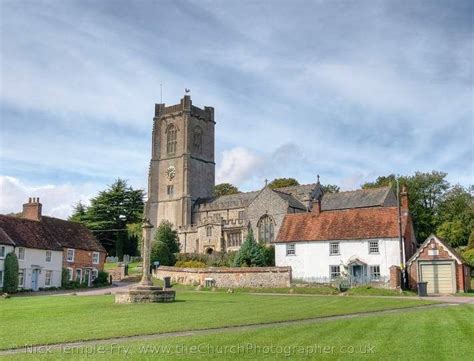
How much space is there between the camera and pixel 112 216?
83938mm

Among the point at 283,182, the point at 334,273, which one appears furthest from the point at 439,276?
the point at 283,182

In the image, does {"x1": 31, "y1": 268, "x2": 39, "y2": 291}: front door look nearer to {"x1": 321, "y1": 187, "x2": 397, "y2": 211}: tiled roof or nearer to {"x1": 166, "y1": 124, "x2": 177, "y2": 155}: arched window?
{"x1": 321, "y1": 187, "x2": 397, "y2": 211}: tiled roof

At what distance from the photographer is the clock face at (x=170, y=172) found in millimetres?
92000

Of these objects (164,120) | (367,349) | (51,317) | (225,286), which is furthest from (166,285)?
(164,120)

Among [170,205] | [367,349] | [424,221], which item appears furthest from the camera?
[170,205]

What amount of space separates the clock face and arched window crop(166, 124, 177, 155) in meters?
2.84

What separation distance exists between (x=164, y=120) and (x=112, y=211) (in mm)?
20876

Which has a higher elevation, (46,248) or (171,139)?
(171,139)

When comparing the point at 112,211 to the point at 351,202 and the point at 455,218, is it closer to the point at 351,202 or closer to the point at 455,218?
the point at 351,202

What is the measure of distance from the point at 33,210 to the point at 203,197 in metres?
39.6

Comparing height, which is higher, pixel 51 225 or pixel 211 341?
pixel 51 225

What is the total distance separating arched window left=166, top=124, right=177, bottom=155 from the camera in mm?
94012

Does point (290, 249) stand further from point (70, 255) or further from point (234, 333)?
point (234, 333)

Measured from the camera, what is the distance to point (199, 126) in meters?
95.2
